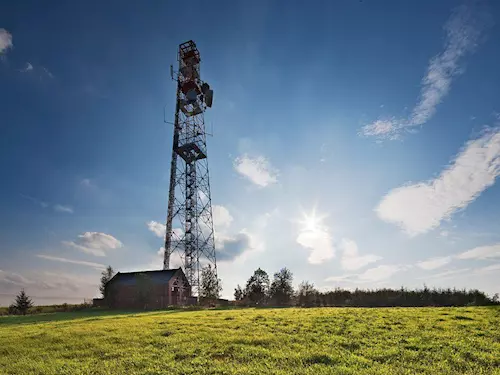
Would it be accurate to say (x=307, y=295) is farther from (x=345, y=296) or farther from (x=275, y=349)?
(x=275, y=349)

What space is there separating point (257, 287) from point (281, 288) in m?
5.26

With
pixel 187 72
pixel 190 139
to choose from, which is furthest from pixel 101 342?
pixel 187 72

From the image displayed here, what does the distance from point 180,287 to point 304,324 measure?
45714mm

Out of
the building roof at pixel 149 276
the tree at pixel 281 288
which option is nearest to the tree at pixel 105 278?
the building roof at pixel 149 276

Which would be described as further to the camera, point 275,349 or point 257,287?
point 257,287

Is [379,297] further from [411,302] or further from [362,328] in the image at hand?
[362,328]

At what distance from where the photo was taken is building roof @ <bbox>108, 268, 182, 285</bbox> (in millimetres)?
54500

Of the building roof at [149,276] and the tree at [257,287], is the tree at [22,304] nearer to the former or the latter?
the building roof at [149,276]

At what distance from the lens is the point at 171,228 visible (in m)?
55.8

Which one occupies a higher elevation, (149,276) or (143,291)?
(149,276)

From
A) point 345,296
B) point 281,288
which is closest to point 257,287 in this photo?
point 281,288

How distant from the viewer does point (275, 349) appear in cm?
1102

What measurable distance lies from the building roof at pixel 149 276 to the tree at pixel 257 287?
17.7 meters

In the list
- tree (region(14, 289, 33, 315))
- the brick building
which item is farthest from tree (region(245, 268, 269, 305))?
tree (region(14, 289, 33, 315))
